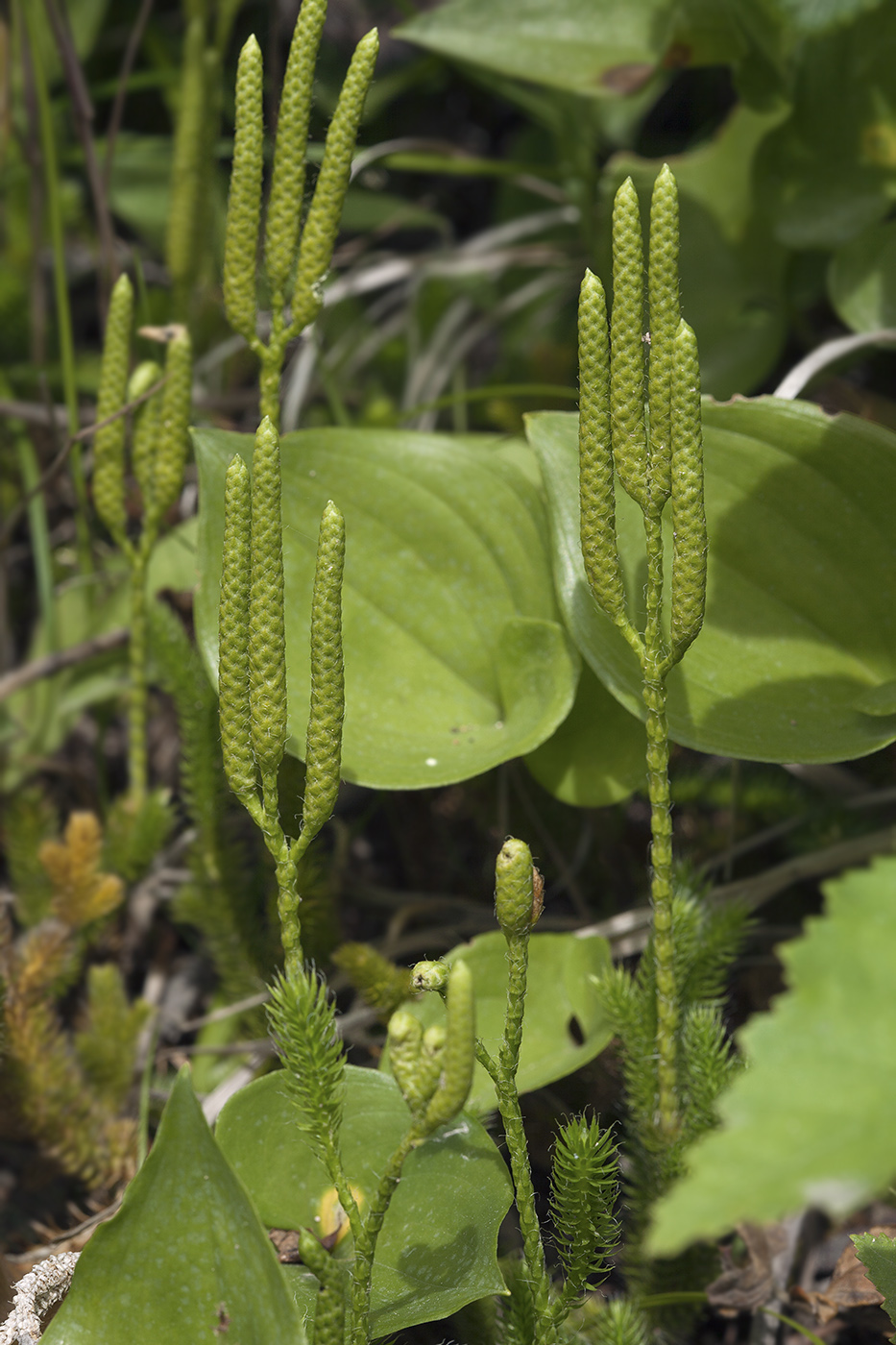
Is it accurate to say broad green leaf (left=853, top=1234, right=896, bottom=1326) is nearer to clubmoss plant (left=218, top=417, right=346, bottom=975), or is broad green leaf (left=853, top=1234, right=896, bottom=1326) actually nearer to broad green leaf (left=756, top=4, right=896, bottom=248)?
clubmoss plant (left=218, top=417, right=346, bottom=975)

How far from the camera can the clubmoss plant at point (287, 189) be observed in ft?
3.19

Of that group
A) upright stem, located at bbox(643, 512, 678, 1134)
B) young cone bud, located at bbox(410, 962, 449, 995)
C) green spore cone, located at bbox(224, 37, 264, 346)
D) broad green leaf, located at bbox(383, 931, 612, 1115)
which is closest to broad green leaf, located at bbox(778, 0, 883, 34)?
green spore cone, located at bbox(224, 37, 264, 346)

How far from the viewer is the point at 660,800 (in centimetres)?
86

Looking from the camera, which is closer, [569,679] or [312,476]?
[569,679]

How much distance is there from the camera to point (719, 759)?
149 centimetres

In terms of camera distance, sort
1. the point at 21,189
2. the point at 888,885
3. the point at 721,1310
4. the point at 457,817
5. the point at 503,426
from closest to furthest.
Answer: the point at 888,885, the point at 721,1310, the point at 457,817, the point at 503,426, the point at 21,189

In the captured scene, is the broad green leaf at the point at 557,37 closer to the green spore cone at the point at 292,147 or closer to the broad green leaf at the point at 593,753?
the green spore cone at the point at 292,147

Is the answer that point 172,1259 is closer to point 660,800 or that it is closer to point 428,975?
point 428,975

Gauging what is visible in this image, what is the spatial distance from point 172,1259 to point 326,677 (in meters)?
0.38

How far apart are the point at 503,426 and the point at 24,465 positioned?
2.27 feet

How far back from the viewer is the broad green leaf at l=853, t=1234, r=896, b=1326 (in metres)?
0.74

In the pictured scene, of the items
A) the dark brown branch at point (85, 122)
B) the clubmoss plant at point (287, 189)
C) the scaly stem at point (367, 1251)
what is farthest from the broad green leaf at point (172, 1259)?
the dark brown branch at point (85, 122)

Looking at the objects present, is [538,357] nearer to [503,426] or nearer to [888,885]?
[503,426]

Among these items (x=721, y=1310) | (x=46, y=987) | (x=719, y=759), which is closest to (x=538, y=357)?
(x=719, y=759)
